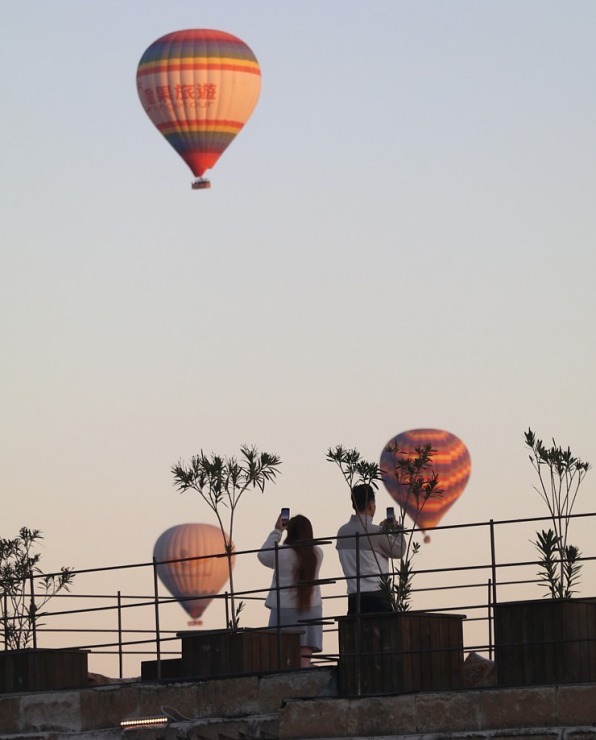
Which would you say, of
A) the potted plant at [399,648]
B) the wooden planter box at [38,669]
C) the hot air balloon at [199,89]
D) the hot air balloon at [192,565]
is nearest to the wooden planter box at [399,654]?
the potted plant at [399,648]

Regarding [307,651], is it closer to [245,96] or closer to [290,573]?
[290,573]

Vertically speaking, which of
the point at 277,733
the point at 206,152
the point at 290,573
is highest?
the point at 206,152

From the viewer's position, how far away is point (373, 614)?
Result: 24219 millimetres

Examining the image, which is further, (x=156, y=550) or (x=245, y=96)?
(x=156, y=550)

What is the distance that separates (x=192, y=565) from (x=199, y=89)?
16.1 metres

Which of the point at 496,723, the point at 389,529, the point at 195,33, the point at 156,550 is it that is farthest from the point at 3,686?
the point at 156,550

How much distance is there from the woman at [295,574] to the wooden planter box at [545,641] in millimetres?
2672

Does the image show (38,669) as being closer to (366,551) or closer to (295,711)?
(295,711)

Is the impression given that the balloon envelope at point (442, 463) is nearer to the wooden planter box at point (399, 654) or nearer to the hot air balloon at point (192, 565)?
the hot air balloon at point (192, 565)

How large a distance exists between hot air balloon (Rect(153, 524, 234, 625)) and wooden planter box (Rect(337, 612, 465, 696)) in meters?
39.0

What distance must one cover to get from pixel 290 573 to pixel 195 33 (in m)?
35.5

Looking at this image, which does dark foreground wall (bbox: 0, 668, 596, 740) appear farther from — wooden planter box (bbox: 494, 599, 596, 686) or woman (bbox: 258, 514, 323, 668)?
woman (bbox: 258, 514, 323, 668)

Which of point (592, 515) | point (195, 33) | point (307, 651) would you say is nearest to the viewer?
point (592, 515)

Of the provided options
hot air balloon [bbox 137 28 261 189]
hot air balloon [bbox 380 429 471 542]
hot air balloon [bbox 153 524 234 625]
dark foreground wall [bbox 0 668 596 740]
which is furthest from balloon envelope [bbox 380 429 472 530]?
dark foreground wall [bbox 0 668 596 740]
